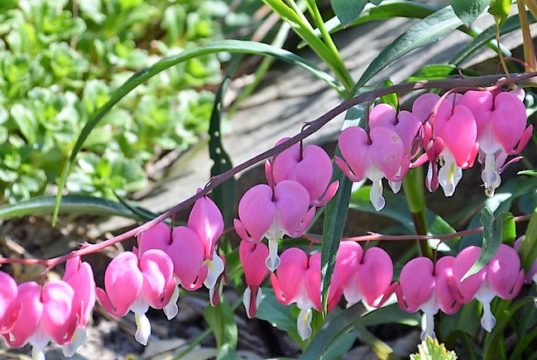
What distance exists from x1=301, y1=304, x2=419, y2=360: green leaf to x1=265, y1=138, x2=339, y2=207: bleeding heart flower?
0.26 metres

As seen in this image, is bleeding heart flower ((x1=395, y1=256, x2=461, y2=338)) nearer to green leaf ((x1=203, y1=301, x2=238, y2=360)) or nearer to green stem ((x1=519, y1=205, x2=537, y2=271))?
green stem ((x1=519, y1=205, x2=537, y2=271))

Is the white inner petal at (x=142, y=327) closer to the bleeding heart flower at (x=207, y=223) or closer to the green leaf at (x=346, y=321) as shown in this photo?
the bleeding heart flower at (x=207, y=223)

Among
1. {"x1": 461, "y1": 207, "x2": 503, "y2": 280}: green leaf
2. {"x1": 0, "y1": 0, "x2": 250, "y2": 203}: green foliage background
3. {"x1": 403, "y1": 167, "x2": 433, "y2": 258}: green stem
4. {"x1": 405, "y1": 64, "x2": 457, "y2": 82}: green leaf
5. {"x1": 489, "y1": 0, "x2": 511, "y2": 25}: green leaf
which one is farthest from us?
{"x1": 0, "y1": 0, "x2": 250, "y2": 203}: green foliage background

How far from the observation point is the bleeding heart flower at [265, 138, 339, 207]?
107cm

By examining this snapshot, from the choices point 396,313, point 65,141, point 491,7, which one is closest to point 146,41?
point 65,141

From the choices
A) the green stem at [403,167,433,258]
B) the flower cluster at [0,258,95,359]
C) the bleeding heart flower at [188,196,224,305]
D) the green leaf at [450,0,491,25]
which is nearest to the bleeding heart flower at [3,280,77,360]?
the flower cluster at [0,258,95,359]

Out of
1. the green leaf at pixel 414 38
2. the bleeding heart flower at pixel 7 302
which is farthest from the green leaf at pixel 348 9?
the bleeding heart flower at pixel 7 302

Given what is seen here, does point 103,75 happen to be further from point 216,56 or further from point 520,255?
point 520,255

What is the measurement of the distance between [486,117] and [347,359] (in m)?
0.80

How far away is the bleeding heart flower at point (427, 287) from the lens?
1.18 meters

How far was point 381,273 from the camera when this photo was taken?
3.87 feet

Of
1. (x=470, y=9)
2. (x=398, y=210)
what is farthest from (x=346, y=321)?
(x=470, y=9)

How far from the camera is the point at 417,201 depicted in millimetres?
1474

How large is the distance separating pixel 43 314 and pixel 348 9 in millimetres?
424
